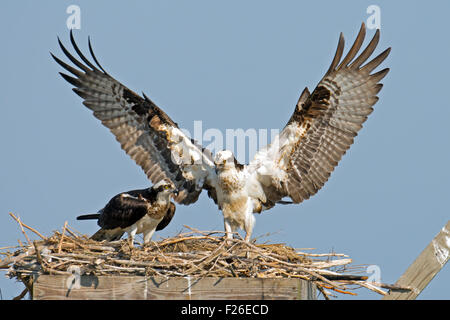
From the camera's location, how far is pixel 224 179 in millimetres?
7211

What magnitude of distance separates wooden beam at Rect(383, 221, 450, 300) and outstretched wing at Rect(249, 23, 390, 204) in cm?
259

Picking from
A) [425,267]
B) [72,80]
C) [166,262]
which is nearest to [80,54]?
[72,80]

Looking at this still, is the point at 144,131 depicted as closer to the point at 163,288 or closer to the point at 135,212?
the point at 135,212

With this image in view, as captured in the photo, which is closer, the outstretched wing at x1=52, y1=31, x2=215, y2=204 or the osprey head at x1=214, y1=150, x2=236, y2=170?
the osprey head at x1=214, y1=150, x2=236, y2=170

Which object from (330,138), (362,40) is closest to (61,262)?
(330,138)

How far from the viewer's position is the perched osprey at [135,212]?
6668 mm

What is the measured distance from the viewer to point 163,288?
4961 millimetres

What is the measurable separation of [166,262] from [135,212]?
4.25 ft

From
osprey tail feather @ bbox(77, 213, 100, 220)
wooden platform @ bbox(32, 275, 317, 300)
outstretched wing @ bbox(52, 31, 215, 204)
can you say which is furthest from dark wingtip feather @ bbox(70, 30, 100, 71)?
wooden platform @ bbox(32, 275, 317, 300)

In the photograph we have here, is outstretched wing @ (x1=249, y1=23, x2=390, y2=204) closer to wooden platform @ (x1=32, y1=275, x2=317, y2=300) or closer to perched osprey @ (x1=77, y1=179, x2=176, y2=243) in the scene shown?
perched osprey @ (x1=77, y1=179, x2=176, y2=243)

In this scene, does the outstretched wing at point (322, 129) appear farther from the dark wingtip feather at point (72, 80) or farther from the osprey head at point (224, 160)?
the dark wingtip feather at point (72, 80)

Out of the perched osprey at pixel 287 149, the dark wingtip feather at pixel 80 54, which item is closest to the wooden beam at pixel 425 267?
the perched osprey at pixel 287 149

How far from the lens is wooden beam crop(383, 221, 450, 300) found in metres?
4.84

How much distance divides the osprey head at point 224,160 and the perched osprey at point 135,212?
0.57 m
